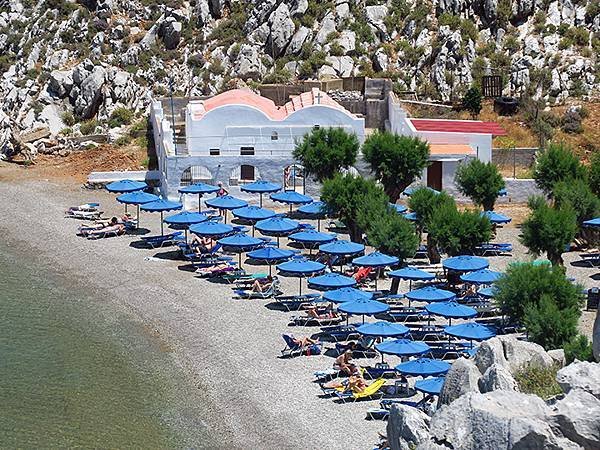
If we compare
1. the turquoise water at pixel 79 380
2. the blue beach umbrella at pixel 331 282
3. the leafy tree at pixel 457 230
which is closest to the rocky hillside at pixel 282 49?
the leafy tree at pixel 457 230

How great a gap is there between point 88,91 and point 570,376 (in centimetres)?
5752

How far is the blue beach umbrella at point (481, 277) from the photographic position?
40.4 metres

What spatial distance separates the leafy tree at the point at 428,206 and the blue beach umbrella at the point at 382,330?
11.7m

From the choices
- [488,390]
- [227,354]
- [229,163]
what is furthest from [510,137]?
[488,390]

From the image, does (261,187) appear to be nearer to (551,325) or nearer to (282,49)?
(551,325)

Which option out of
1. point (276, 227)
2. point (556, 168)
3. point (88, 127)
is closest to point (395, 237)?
point (276, 227)

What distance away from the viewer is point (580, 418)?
1769 centimetres

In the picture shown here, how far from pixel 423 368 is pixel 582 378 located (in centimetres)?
1293

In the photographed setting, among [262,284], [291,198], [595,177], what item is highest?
[595,177]

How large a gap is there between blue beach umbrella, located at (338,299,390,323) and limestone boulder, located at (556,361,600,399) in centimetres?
1724

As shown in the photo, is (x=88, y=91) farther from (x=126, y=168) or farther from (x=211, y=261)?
(x=211, y=261)

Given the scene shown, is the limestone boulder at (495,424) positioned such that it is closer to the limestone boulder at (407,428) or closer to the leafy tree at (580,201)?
the limestone boulder at (407,428)

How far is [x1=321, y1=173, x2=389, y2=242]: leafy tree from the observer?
47688mm

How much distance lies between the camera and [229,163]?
5691 centimetres
